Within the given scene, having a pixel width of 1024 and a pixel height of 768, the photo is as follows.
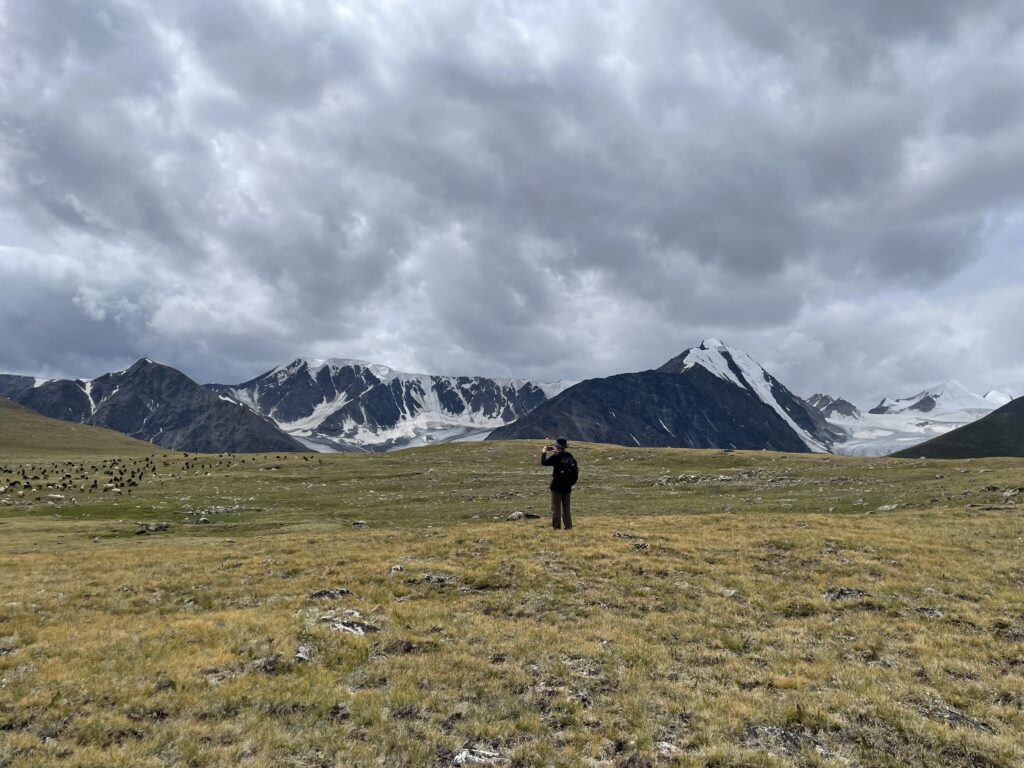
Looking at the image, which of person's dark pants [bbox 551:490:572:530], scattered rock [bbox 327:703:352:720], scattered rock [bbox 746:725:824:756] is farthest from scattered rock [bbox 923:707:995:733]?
person's dark pants [bbox 551:490:572:530]

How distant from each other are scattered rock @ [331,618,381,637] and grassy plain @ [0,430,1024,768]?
0.50ft

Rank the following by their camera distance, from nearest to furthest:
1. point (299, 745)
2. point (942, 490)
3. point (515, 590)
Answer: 1. point (299, 745)
2. point (515, 590)
3. point (942, 490)

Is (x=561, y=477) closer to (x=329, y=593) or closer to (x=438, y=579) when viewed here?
(x=438, y=579)

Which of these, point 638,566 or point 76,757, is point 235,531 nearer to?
point 638,566

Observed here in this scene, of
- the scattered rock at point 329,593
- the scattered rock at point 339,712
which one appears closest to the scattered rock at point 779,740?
the scattered rock at point 339,712

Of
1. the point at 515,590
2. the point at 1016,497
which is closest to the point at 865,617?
the point at 515,590

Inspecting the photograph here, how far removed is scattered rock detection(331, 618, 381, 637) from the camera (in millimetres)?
15835

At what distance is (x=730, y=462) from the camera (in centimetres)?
8356

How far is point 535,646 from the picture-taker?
15250 millimetres

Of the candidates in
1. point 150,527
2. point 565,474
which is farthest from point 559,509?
point 150,527

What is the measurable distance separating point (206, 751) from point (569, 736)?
6580 millimetres

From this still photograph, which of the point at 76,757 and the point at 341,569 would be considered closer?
the point at 76,757

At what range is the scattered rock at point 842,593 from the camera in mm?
19406

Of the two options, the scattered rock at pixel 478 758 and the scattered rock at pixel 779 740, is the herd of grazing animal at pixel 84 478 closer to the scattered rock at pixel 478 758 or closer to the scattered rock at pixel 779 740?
the scattered rock at pixel 478 758
